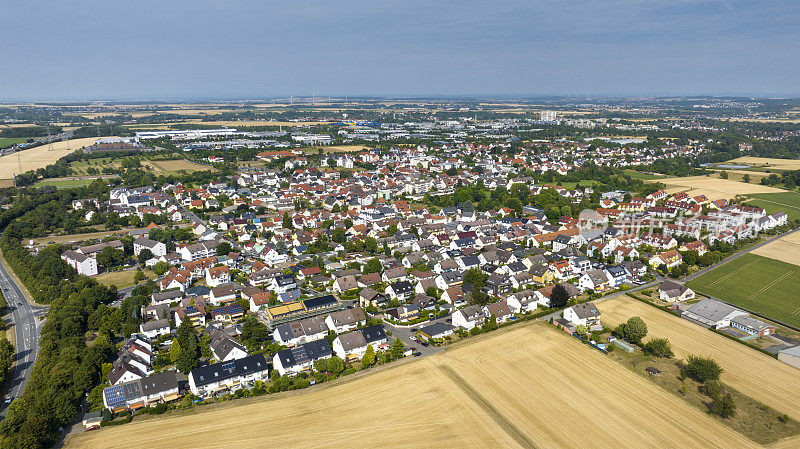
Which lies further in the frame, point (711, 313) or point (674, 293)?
point (674, 293)

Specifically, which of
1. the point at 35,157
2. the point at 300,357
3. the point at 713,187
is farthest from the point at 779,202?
the point at 35,157

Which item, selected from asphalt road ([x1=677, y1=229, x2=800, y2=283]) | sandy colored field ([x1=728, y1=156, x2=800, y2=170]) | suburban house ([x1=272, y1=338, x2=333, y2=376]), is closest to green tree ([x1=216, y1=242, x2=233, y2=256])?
suburban house ([x1=272, y1=338, x2=333, y2=376])

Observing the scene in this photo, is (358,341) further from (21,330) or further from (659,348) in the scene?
(21,330)

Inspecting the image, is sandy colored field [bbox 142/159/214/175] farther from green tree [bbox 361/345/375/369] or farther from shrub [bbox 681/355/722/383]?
shrub [bbox 681/355/722/383]

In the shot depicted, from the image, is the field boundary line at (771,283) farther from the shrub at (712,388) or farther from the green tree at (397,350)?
the green tree at (397,350)

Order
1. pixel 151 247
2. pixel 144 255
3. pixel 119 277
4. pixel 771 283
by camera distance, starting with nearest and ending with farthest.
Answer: pixel 771 283 < pixel 119 277 < pixel 144 255 < pixel 151 247

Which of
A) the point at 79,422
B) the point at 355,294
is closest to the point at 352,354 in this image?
the point at 355,294
